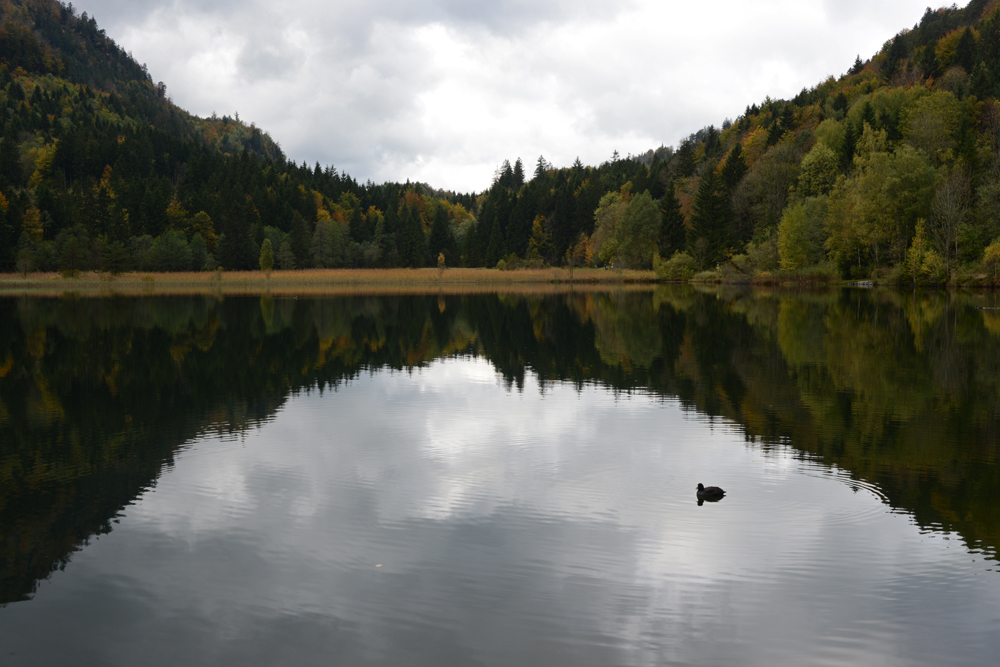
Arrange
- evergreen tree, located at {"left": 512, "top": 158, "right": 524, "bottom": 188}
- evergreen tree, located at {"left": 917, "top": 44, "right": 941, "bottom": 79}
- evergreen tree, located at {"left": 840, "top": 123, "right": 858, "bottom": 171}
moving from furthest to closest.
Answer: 1. evergreen tree, located at {"left": 512, "top": 158, "right": 524, "bottom": 188}
2. evergreen tree, located at {"left": 917, "top": 44, "right": 941, "bottom": 79}
3. evergreen tree, located at {"left": 840, "top": 123, "right": 858, "bottom": 171}

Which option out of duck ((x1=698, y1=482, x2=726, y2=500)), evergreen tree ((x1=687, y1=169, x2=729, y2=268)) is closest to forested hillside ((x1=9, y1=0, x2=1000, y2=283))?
evergreen tree ((x1=687, y1=169, x2=729, y2=268))

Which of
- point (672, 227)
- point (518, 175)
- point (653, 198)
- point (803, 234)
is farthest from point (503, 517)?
point (518, 175)

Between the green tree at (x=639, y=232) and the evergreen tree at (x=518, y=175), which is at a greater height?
the evergreen tree at (x=518, y=175)

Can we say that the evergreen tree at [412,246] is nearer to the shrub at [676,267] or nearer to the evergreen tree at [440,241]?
the evergreen tree at [440,241]

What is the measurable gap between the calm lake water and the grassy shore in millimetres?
71784

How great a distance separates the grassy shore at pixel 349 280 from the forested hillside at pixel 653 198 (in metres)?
4.09

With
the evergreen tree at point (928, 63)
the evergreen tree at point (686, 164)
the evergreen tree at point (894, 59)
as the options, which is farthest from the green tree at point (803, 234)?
the evergreen tree at point (894, 59)

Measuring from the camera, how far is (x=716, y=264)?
3787 inches

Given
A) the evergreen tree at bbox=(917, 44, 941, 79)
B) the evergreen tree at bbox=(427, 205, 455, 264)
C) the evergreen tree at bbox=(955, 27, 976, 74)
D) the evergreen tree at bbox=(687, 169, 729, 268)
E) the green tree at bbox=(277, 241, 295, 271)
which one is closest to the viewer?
the evergreen tree at bbox=(687, 169, 729, 268)

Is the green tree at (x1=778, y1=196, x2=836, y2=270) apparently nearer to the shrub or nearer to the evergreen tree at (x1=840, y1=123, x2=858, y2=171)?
the evergreen tree at (x1=840, y1=123, x2=858, y2=171)

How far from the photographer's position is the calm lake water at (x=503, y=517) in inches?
238

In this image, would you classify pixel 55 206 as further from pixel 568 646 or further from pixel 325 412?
pixel 568 646

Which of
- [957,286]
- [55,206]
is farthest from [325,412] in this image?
[55,206]

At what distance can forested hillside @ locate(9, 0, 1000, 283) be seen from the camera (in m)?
70.7
